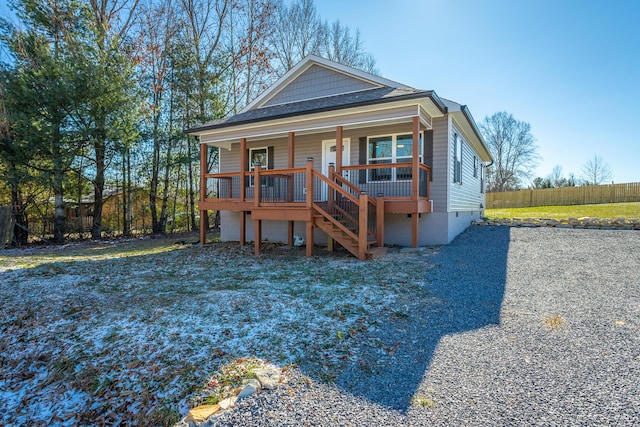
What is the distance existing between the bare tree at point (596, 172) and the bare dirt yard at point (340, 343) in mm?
38458

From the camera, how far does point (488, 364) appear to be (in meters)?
3.02

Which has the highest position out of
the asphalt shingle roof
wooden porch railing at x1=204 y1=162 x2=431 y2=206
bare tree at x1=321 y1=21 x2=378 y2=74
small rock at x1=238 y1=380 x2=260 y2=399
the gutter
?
bare tree at x1=321 y1=21 x2=378 y2=74

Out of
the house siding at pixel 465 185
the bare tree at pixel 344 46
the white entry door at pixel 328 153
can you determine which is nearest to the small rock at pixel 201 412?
the house siding at pixel 465 185

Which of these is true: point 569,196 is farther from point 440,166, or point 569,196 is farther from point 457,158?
point 440,166

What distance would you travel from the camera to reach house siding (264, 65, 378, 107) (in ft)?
35.8

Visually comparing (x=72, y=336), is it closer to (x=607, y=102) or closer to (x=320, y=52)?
(x=320, y=52)

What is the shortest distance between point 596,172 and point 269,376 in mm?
45768

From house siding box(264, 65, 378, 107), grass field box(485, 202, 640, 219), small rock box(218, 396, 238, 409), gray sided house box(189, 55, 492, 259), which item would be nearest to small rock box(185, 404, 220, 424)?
small rock box(218, 396, 238, 409)

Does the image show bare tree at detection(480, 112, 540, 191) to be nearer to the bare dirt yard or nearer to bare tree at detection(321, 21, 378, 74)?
bare tree at detection(321, 21, 378, 74)

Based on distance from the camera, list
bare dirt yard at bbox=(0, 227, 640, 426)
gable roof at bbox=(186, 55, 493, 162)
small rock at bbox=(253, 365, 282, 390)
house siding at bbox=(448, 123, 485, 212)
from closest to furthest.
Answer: bare dirt yard at bbox=(0, 227, 640, 426) < small rock at bbox=(253, 365, 282, 390) < gable roof at bbox=(186, 55, 493, 162) < house siding at bbox=(448, 123, 485, 212)

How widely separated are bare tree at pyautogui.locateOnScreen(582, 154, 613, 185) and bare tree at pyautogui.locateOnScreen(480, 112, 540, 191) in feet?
18.4

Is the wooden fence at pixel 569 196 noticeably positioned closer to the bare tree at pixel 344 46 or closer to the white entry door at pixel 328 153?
the bare tree at pixel 344 46

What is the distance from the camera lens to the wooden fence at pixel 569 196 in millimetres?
21062

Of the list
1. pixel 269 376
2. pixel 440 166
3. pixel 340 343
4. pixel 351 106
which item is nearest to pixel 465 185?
pixel 440 166
